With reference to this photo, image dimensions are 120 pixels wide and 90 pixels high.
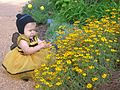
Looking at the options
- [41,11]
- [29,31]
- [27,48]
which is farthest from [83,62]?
[41,11]

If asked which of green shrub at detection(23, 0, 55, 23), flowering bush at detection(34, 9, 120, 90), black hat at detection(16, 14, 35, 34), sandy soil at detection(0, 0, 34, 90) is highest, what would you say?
black hat at detection(16, 14, 35, 34)

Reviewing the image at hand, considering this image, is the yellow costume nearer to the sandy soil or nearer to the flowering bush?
the sandy soil

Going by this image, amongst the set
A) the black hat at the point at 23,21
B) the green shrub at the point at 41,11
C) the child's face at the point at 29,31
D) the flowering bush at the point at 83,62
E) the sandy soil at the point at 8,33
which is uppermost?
the black hat at the point at 23,21

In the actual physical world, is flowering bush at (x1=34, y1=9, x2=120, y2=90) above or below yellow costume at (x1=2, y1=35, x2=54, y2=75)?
above

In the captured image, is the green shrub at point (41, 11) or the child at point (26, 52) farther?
the green shrub at point (41, 11)

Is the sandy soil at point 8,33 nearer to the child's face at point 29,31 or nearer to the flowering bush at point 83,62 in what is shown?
the flowering bush at point 83,62

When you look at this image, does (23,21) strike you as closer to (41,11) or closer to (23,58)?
(23,58)

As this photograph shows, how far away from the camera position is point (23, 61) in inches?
209

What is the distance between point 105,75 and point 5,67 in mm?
1827

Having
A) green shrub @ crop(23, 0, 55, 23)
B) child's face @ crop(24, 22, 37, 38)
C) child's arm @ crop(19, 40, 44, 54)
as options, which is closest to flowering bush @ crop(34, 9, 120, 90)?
child's arm @ crop(19, 40, 44, 54)

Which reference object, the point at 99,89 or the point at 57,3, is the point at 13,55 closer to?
the point at 99,89

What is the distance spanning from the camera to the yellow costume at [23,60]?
5.24 meters

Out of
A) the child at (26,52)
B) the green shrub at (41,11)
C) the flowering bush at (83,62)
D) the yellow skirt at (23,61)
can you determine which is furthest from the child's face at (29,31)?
the green shrub at (41,11)

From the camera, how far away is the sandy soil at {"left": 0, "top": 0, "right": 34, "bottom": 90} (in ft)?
16.7
